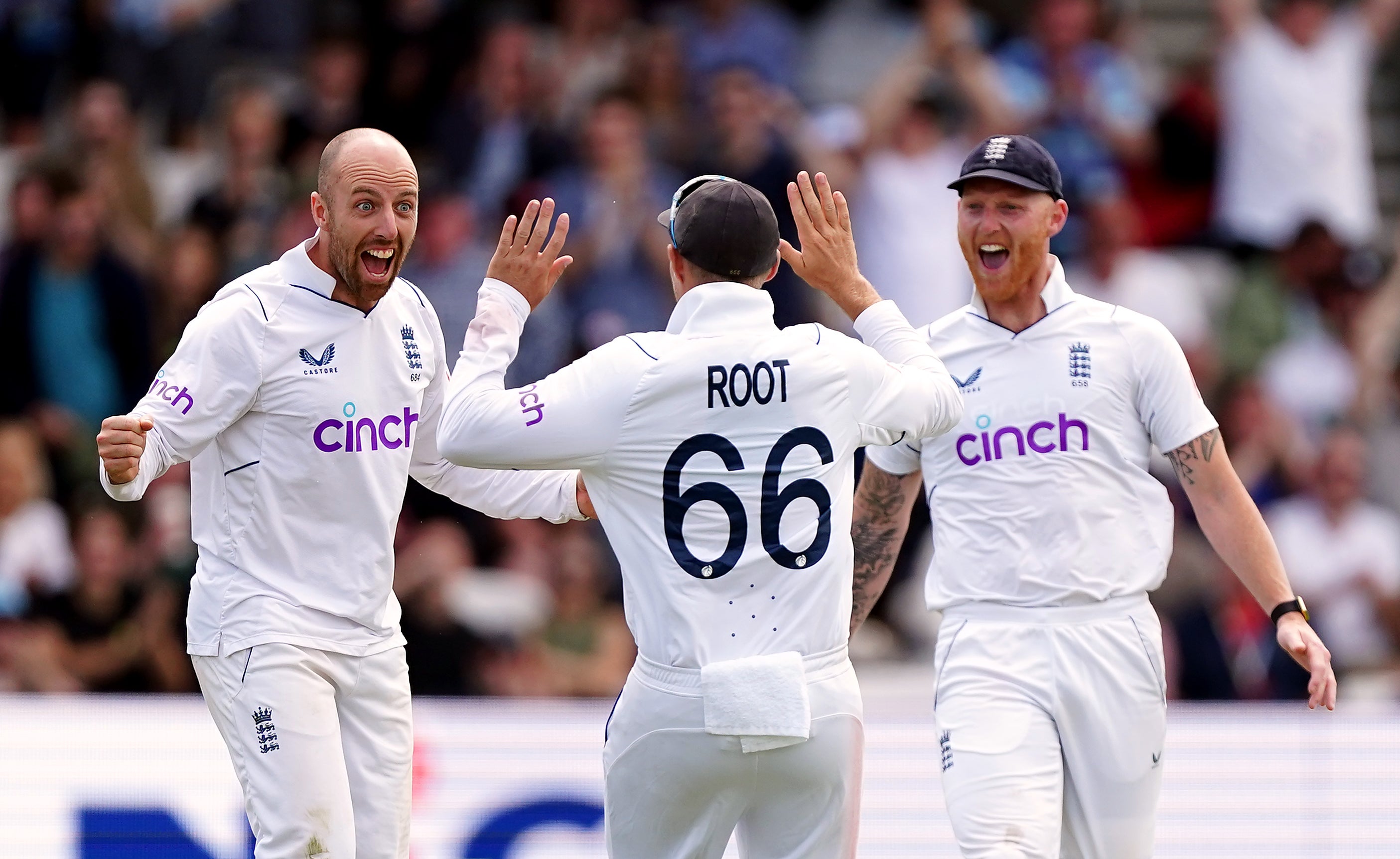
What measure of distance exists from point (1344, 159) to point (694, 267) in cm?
944

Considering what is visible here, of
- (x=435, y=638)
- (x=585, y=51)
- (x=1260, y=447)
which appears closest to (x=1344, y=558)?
(x=1260, y=447)

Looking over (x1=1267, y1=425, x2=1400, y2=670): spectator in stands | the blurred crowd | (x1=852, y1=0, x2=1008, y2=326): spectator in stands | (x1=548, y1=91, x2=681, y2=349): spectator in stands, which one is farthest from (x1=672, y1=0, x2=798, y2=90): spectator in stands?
(x1=1267, y1=425, x2=1400, y2=670): spectator in stands

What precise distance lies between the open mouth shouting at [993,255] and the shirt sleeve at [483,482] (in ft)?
5.19

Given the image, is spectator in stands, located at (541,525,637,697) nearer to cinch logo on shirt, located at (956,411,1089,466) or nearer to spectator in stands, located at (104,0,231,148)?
cinch logo on shirt, located at (956,411,1089,466)

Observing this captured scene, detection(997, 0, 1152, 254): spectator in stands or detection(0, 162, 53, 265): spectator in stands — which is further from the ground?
detection(997, 0, 1152, 254): spectator in stands

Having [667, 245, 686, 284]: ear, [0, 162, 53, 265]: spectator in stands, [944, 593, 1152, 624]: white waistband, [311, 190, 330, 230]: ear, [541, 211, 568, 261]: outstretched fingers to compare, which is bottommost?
[944, 593, 1152, 624]: white waistband

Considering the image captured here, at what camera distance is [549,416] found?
512cm

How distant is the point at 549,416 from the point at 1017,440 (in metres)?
1.91

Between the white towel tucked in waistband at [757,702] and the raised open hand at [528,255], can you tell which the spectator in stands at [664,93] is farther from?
the white towel tucked in waistband at [757,702]

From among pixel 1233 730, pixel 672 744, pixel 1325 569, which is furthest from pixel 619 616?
pixel 672 744

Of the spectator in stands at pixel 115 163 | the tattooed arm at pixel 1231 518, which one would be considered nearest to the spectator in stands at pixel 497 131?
the spectator in stands at pixel 115 163

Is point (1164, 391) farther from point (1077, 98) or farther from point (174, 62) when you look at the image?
point (174, 62)

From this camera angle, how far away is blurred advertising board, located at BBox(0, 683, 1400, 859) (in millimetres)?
8523

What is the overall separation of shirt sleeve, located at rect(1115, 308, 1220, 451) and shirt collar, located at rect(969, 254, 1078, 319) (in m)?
0.24
